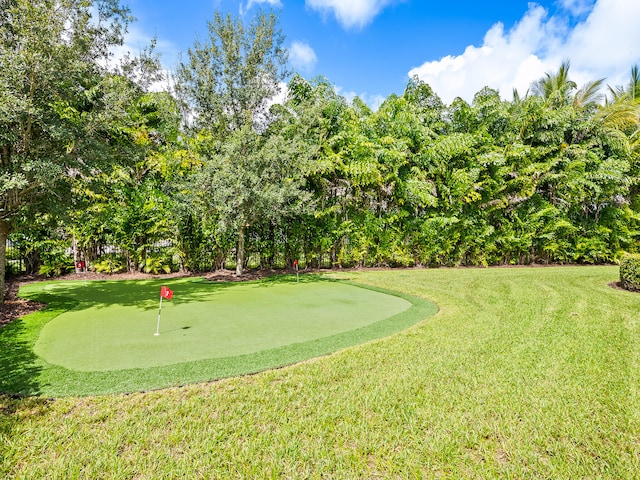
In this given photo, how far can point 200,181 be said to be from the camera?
870cm

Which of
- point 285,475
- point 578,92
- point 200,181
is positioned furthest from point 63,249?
point 578,92

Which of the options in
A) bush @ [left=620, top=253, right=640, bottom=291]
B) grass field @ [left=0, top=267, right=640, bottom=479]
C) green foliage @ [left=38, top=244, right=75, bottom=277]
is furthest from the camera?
green foliage @ [left=38, top=244, right=75, bottom=277]

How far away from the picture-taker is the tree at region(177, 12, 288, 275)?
342 inches

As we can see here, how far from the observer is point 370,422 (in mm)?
2508

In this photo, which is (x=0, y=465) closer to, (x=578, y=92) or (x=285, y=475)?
(x=285, y=475)

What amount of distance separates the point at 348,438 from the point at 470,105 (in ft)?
47.7

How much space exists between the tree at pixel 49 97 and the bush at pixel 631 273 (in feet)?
40.0

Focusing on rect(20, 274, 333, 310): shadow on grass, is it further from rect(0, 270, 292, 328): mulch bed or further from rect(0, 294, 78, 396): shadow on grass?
rect(0, 294, 78, 396): shadow on grass

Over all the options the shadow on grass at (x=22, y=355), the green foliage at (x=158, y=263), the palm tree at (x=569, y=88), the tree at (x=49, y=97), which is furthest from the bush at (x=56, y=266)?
the palm tree at (x=569, y=88)

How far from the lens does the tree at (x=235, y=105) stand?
868cm

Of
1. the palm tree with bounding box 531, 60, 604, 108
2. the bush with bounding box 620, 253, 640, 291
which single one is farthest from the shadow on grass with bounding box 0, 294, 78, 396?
the palm tree with bounding box 531, 60, 604, 108

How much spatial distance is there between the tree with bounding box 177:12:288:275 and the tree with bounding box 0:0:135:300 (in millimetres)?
2869

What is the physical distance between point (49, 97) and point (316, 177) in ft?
24.4

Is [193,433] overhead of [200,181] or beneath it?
beneath
